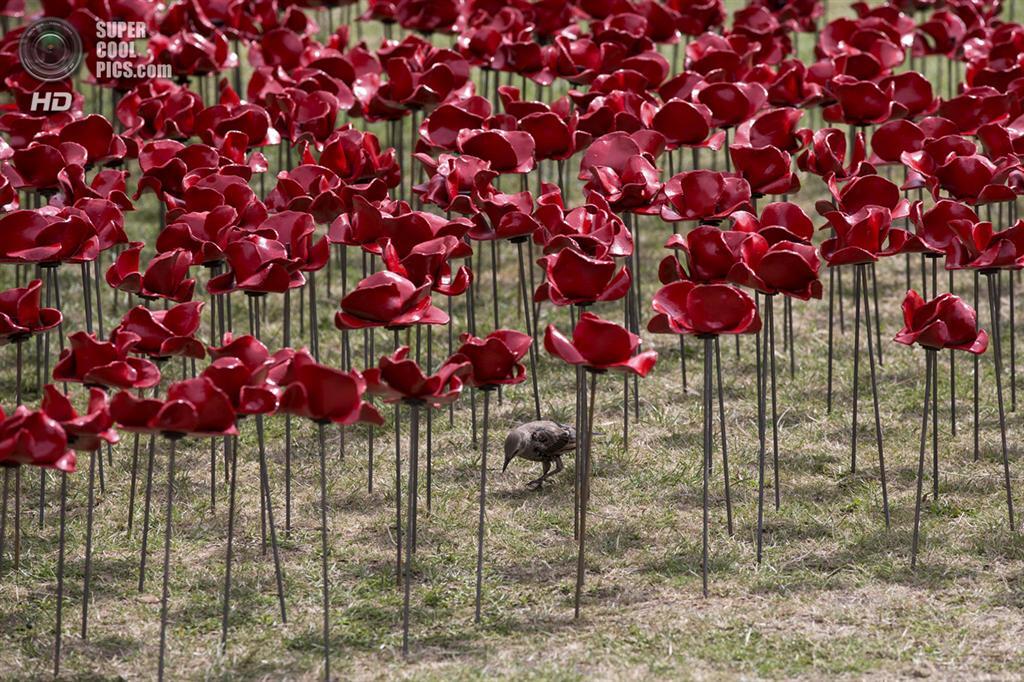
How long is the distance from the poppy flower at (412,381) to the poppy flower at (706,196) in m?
1.44

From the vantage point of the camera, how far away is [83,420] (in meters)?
4.63

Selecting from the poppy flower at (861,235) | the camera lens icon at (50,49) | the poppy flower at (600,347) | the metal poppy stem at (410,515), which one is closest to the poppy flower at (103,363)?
the metal poppy stem at (410,515)

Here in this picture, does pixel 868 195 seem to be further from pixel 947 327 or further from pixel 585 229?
pixel 585 229

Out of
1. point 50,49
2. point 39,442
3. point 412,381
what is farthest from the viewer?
point 50,49

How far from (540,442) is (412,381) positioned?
143cm

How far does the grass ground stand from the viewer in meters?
5.14

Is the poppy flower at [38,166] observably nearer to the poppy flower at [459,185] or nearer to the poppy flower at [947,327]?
the poppy flower at [459,185]

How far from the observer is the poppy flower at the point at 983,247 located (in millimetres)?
5637

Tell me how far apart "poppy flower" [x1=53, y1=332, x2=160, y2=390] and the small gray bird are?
5.28ft

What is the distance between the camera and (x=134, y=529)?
20.2 feet

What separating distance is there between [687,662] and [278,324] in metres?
3.96

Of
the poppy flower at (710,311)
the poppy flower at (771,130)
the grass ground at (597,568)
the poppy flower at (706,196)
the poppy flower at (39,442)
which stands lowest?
the grass ground at (597,568)

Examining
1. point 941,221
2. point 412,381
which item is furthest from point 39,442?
point 941,221

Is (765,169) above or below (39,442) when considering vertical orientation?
above
